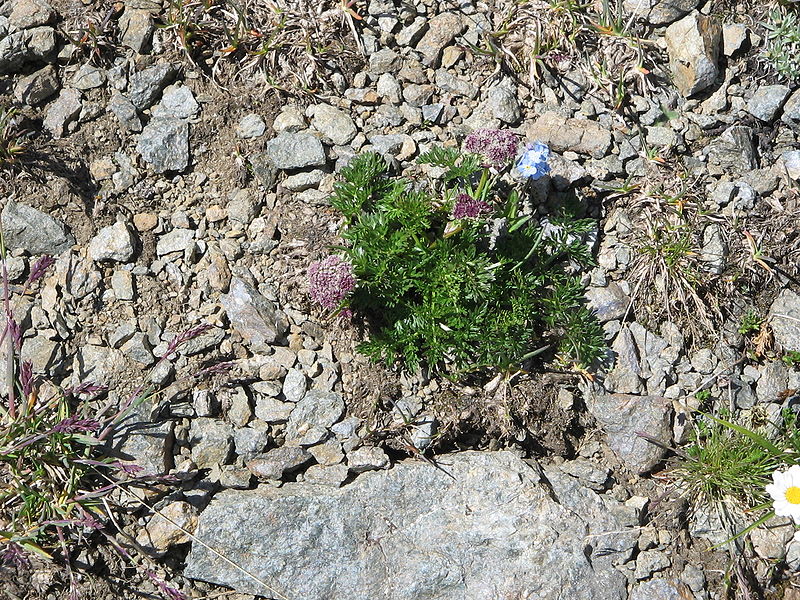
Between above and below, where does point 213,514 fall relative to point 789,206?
below

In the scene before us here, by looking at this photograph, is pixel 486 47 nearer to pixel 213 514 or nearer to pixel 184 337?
pixel 184 337

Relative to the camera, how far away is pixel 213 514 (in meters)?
4.51

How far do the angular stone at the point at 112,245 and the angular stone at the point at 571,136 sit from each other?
2.90 m

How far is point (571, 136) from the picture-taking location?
5.47 meters

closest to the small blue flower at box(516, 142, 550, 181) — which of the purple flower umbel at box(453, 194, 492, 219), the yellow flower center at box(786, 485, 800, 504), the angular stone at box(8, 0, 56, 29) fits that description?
the purple flower umbel at box(453, 194, 492, 219)

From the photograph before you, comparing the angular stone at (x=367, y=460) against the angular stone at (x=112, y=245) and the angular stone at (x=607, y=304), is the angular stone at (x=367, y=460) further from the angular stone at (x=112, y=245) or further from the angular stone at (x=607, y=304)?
the angular stone at (x=112, y=245)

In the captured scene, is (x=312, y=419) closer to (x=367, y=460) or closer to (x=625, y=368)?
(x=367, y=460)

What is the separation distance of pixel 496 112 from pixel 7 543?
4.20 metres

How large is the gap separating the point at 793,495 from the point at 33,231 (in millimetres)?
5023

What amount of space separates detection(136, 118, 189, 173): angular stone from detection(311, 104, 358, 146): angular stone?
36.3 inches

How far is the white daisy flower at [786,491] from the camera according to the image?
4.50 m

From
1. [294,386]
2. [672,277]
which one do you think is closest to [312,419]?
[294,386]

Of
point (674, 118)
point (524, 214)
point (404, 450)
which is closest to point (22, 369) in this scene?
point (404, 450)

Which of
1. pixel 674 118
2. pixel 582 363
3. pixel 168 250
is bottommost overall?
pixel 582 363
